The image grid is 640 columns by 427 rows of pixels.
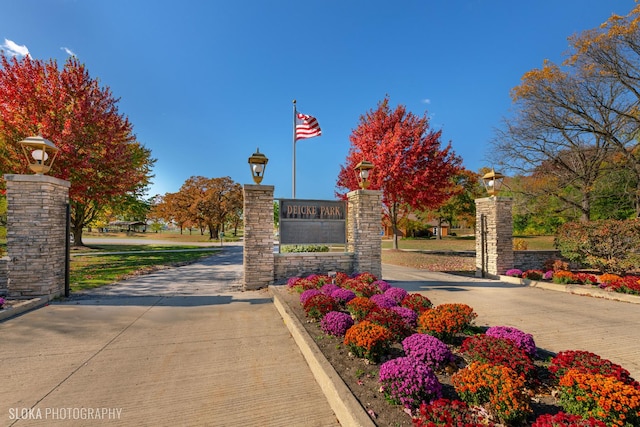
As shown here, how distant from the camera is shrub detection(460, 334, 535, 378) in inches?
107

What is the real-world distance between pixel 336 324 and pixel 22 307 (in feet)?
20.3

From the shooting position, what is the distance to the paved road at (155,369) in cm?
254

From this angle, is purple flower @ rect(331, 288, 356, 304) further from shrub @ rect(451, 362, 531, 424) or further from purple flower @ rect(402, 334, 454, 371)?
shrub @ rect(451, 362, 531, 424)

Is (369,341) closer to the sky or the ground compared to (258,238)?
closer to the ground

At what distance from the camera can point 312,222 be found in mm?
8328

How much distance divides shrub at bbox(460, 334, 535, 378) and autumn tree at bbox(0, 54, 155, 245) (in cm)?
1487

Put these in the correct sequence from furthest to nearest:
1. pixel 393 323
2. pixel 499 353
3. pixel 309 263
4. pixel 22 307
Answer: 1. pixel 309 263
2. pixel 22 307
3. pixel 393 323
4. pixel 499 353

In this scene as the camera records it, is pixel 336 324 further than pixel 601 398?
Yes

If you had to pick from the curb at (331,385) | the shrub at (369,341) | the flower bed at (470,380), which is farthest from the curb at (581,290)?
the curb at (331,385)

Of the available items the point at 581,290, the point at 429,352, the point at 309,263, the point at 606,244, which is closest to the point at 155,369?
the point at 429,352

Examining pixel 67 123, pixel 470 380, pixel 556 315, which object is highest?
pixel 67 123

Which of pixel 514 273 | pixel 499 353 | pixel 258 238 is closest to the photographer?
pixel 499 353

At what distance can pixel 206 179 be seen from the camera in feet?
132

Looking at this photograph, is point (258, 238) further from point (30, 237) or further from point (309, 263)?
point (30, 237)
